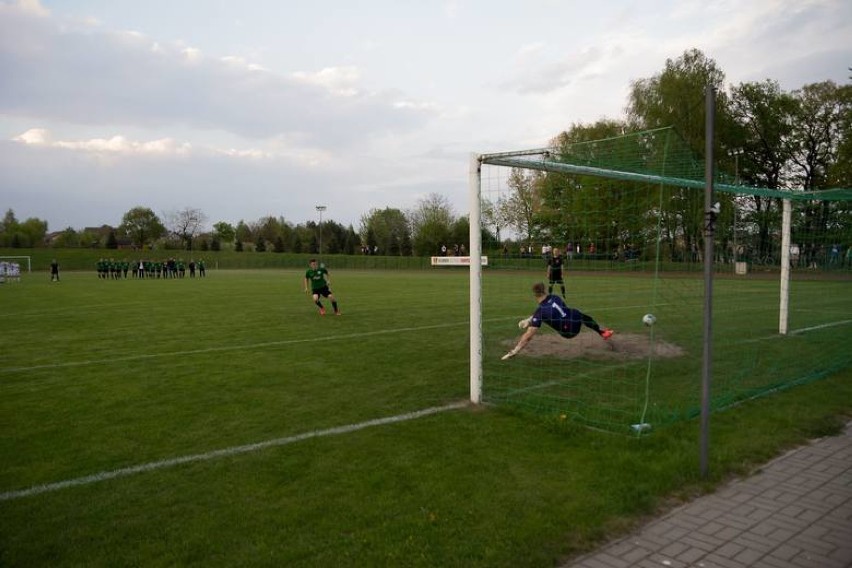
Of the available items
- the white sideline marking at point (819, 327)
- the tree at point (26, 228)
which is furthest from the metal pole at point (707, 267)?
the tree at point (26, 228)

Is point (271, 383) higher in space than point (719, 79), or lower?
lower

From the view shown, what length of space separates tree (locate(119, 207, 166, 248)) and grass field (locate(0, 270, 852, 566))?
351 feet

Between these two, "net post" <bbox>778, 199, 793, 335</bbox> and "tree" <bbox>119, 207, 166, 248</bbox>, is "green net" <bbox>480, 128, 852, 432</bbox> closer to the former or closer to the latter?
"net post" <bbox>778, 199, 793, 335</bbox>

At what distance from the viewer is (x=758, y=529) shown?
12.4 feet

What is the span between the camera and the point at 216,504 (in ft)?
13.7

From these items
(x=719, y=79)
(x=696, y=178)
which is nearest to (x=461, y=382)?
(x=696, y=178)

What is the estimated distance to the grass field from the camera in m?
3.62

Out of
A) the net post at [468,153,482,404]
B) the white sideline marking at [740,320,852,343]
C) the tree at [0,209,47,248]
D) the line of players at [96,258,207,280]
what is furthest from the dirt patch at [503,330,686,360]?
the tree at [0,209,47,248]

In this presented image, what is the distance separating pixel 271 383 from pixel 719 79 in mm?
Answer: 48638

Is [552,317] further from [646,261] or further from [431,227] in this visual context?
[431,227]

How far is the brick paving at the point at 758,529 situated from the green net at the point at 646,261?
1.47 meters

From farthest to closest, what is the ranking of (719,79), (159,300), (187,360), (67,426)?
1. (719,79)
2. (159,300)
3. (187,360)
4. (67,426)

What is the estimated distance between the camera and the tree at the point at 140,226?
106 m

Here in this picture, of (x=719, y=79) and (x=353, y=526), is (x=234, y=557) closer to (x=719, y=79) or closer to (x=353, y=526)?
(x=353, y=526)
